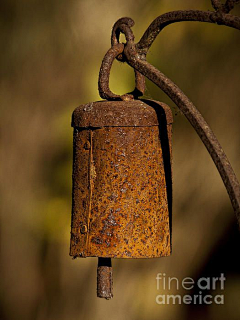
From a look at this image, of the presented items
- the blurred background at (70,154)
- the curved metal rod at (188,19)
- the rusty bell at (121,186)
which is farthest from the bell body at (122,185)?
the blurred background at (70,154)

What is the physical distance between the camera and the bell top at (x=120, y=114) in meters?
1.25

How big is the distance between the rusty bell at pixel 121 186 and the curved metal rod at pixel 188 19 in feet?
0.43

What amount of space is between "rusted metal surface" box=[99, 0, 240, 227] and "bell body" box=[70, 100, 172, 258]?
7 centimetres

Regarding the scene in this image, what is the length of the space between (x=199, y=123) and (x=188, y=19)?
198 millimetres

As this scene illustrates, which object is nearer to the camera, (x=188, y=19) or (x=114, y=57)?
(x=188, y=19)

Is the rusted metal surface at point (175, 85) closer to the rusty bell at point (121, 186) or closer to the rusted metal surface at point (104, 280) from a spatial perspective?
the rusty bell at point (121, 186)

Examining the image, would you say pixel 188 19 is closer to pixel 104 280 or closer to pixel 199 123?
pixel 199 123

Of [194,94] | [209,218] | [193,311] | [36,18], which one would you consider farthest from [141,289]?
[36,18]

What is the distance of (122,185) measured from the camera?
1.24m

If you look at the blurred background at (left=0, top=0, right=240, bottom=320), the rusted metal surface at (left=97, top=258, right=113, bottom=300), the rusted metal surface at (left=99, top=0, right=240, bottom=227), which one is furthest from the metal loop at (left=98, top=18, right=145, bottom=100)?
the blurred background at (left=0, top=0, right=240, bottom=320)

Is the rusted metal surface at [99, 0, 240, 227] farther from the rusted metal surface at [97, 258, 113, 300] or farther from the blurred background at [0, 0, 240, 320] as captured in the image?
the blurred background at [0, 0, 240, 320]

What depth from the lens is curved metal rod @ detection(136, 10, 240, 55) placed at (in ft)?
3.70

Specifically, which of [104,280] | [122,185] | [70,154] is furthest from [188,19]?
[70,154]

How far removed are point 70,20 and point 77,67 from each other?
0.18 meters
